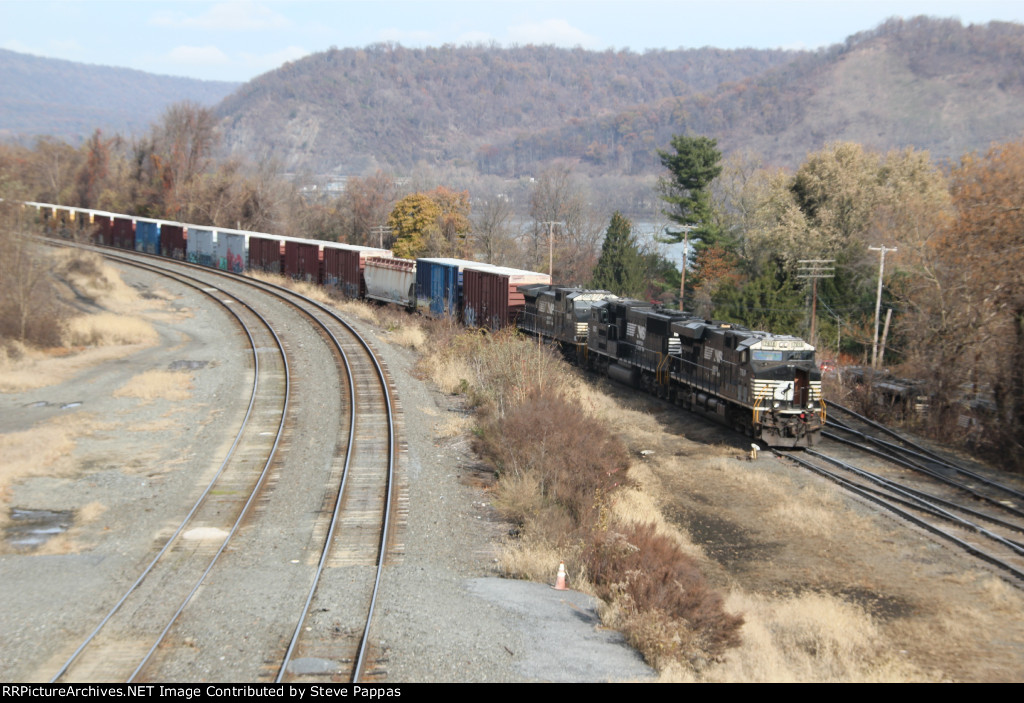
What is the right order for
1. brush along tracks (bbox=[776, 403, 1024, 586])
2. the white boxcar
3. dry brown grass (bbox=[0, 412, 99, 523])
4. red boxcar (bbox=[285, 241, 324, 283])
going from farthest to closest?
red boxcar (bbox=[285, 241, 324, 283]) → the white boxcar → dry brown grass (bbox=[0, 412, 99, 523]) → brush along tracks (bbox=[776, 403, 1024, 586])

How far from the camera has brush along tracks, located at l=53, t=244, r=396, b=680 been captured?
9.89 m

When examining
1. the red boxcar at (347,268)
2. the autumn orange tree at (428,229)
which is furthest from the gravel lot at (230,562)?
the autumn orange tree at (428,229)

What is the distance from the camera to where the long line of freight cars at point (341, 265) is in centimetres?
3550

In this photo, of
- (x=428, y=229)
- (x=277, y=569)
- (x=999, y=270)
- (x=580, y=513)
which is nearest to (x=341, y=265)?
(x=428, y=229)

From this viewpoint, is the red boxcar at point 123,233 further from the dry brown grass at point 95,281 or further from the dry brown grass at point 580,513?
the dry brown grass at point 580,513

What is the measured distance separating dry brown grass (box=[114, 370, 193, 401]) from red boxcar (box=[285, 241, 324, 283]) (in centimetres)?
2223

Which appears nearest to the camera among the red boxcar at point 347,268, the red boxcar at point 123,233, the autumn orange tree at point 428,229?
the red boxcar at point 347,268

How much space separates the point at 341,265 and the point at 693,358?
26.2 m

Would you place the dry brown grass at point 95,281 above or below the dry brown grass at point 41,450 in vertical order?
above

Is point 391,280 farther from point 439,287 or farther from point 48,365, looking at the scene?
point 48,365

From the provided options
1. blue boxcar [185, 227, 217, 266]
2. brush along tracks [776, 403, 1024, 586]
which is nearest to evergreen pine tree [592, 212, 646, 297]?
blue boxcar [185, 227, 217, 266]

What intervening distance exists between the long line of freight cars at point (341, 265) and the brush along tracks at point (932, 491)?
1519cm

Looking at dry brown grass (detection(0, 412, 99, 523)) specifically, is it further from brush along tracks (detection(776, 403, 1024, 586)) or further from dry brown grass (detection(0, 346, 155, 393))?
brush along tracks (detection(776, 403, 1024, 586))

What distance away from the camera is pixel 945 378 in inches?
1125
